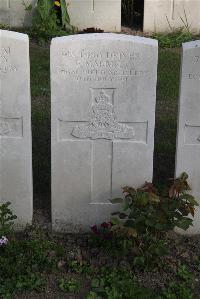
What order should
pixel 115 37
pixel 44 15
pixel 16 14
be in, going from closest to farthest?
1. pixel 115 37
2. pixel 44 15
3. pixel 16 14

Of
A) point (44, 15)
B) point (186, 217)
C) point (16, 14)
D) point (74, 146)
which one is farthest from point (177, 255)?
point (16, 14)

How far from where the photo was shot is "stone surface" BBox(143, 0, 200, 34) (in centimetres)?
1064

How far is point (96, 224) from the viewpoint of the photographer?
5.13m

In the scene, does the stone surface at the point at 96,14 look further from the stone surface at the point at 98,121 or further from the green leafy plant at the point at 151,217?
the green leafy plant at the point at 151,217

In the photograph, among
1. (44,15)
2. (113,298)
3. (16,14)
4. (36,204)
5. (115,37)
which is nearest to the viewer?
(113,298)

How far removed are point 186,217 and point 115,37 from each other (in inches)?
57.3

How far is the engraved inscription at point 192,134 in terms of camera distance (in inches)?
189

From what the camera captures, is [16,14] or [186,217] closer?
[186,217]

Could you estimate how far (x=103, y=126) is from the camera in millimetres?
4809

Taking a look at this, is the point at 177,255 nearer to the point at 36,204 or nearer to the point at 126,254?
the point at 126,254

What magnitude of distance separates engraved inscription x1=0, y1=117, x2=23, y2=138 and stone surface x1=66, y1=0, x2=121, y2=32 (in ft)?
19.9

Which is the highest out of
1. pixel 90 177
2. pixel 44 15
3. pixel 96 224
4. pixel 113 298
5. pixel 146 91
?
pixel 44 15

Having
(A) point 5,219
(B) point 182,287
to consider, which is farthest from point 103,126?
(B) point 182,287

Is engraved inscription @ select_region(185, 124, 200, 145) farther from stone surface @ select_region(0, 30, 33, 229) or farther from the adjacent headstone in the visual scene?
stone surface @ select_region(0, 30, 33, 229)
